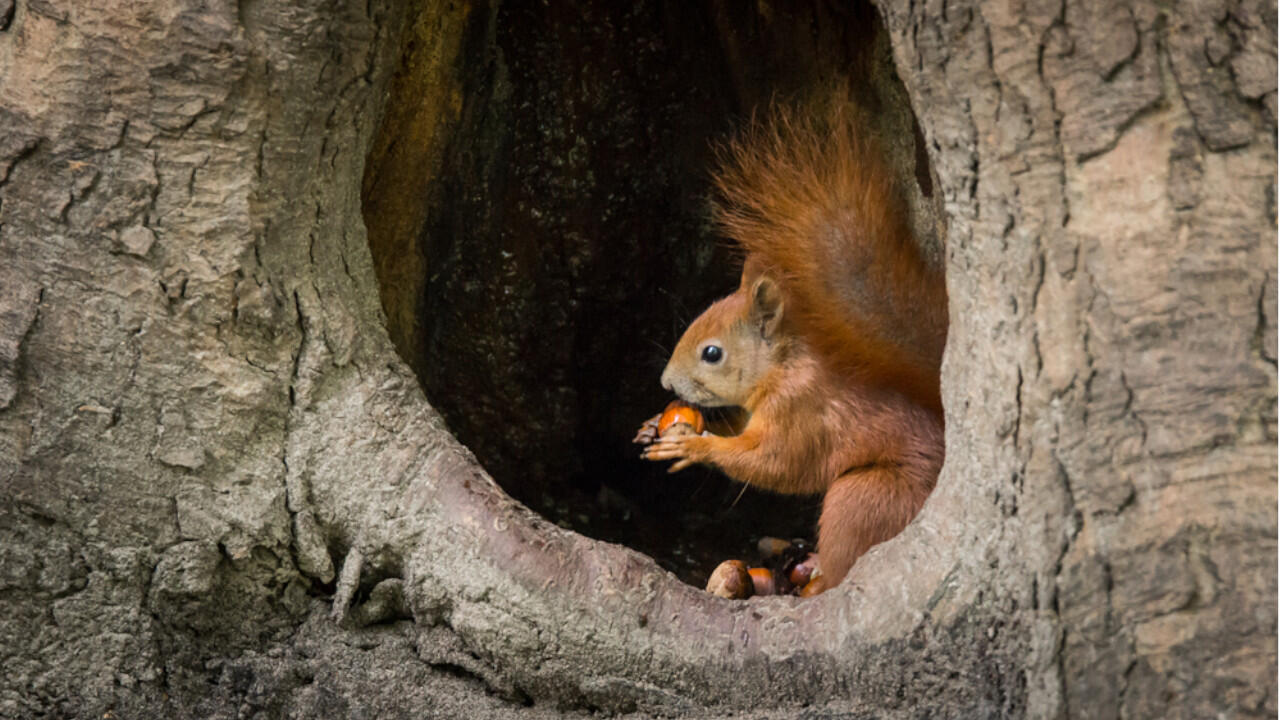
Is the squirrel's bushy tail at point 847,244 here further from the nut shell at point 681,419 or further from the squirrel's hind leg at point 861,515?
the nut shell at point 681,419

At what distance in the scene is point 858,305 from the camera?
9.13ft

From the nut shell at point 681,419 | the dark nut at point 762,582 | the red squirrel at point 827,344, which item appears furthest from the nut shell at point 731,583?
the nut shell at point 681,419

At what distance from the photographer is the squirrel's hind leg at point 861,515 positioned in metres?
2.67

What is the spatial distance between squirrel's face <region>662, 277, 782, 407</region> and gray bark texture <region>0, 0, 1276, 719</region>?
87cm

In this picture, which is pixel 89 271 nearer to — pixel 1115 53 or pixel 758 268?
pixel 758 268

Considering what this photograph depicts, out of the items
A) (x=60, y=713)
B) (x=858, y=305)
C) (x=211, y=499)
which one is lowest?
(x=60, y=713)

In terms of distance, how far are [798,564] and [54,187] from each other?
202 cm

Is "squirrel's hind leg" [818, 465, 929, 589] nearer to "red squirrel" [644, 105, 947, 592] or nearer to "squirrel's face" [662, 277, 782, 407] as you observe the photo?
"red squirrel" [644, 105, 947, 592]

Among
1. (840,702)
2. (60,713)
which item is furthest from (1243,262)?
(60,713)

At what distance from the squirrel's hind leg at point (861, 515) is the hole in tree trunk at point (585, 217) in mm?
785

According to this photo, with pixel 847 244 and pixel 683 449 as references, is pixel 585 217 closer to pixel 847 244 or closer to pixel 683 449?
pixel 683 449

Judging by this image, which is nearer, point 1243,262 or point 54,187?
point 1243,262

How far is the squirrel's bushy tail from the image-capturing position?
2.70 m

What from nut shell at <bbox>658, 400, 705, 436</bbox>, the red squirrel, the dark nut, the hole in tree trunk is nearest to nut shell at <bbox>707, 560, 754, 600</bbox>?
the dark nut
